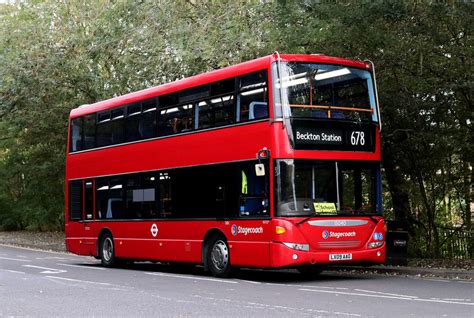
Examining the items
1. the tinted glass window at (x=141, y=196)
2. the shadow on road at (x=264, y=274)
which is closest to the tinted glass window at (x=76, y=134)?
the tinted glass window at (x=141, y=196)

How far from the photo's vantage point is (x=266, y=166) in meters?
15.9

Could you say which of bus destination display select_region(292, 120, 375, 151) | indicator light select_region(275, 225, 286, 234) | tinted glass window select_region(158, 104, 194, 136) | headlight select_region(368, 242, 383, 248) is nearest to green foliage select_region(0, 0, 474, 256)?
bus destination display select_region(292, 120, 375, 151)

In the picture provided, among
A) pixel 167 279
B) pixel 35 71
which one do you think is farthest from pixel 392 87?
pixel 35 71

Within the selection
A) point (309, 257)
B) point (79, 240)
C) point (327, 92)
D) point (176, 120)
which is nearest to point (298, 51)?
point (176, 120)

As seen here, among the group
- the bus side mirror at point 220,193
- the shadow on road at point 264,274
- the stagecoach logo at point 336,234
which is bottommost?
the shadow on road at point 264,274

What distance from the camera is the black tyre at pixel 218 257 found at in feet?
56.4

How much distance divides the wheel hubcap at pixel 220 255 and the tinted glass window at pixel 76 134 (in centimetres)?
727

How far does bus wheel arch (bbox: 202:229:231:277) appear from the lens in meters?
17.2

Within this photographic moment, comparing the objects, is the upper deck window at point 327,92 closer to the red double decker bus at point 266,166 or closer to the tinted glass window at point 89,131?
the red double decker bus at point 266,166

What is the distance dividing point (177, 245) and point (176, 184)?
145 cm

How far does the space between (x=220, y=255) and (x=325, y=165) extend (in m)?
3.19

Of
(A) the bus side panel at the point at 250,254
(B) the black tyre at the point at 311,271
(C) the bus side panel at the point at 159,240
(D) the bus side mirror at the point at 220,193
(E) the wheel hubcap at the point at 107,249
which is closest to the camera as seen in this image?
(A) the bus side panel at the point at 250,254

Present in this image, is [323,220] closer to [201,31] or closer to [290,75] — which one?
[290,75]

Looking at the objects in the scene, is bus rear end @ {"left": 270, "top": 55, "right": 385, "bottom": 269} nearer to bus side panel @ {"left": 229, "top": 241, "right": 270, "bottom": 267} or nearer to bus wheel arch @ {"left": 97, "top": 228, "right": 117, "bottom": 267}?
bus side panel @ {"left": 229, "top": 241, "right": 270, "bottom": 267}
